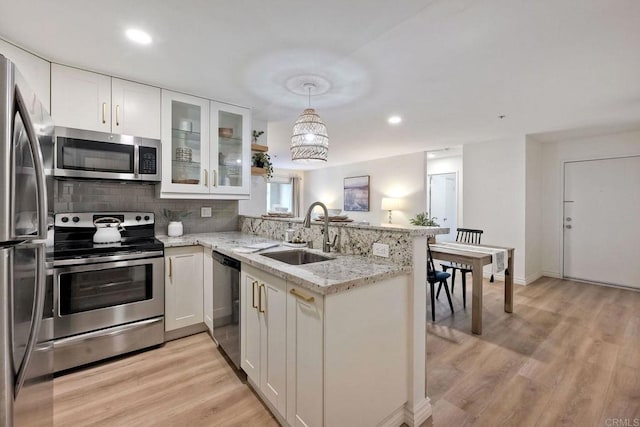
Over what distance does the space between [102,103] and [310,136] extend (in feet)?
5.82

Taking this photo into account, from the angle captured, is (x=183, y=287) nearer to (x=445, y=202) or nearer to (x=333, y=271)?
(x=333, y=271)

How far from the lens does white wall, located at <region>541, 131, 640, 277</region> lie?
438 cm

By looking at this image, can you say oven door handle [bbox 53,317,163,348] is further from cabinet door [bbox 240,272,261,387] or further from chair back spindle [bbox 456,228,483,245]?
chair back spindle [bbox 456,228,483,245]

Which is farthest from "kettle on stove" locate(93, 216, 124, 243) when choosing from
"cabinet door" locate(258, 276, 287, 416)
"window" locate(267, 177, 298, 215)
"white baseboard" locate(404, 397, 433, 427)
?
"window" locate(267, 177, 298, 215)

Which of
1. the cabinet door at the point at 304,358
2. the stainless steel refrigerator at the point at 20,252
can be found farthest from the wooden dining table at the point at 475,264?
the stainless steel refrigerator at the point at 20,252

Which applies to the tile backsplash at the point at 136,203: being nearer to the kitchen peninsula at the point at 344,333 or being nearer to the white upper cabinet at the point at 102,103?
the white upper cabinet at the point at 102,103

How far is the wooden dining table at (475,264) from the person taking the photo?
106 inches

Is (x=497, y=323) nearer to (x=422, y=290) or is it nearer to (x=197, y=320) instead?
(x=422, y=290)

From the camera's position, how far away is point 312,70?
2.30m

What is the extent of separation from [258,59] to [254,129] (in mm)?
1506

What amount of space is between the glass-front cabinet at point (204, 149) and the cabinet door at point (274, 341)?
66.0 inches

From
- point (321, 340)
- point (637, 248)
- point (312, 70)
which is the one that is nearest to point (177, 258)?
point (321, 340)

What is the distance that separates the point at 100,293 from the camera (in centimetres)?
213

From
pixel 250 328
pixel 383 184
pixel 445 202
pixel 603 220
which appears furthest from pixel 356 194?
pixel 250 328
